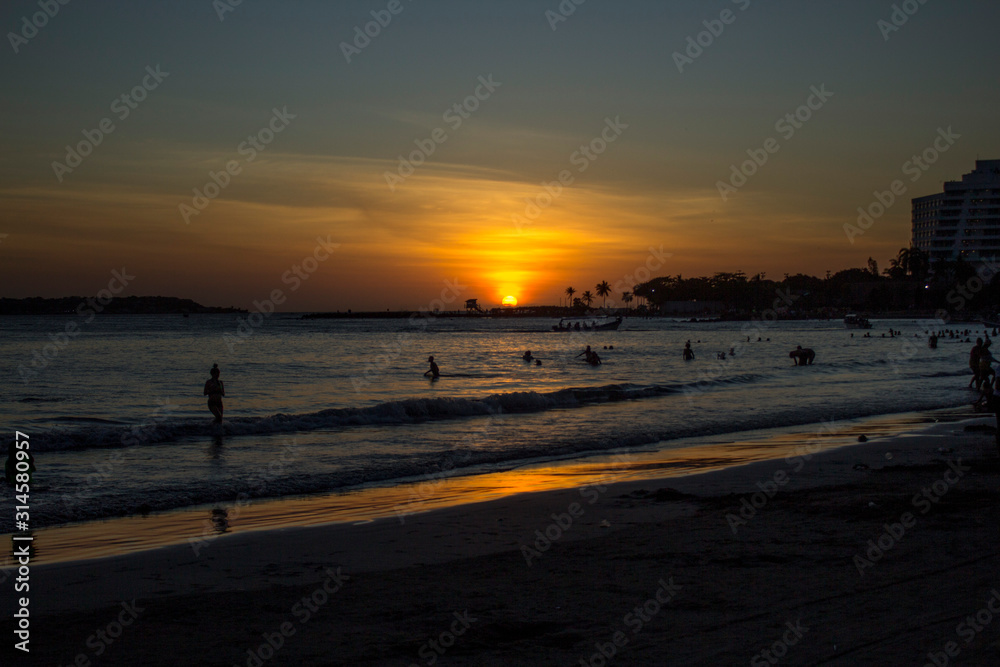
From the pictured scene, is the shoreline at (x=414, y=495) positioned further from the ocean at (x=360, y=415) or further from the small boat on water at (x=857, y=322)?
the small boat on water at (x=857, y=322)

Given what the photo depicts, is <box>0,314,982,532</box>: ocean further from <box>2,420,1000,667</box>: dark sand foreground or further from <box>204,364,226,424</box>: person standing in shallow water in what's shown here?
<box>2,420,1000,667</box>: dark sand foreground

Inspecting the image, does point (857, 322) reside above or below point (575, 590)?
above

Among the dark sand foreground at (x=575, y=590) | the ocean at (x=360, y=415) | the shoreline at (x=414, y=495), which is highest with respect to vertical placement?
the ocean at (x=360, y=415)

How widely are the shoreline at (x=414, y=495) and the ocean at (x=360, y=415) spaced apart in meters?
0.47

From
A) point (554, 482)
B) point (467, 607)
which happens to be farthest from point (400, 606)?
point (554, 482)

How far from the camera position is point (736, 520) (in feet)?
31.2

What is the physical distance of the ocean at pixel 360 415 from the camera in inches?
559

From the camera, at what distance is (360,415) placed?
2441cm

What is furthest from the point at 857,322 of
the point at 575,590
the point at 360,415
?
the point at 575,590

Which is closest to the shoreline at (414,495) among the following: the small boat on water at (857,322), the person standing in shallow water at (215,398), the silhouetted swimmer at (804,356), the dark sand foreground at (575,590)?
the dark sand foreground at (575,590)

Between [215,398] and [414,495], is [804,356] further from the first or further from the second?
[414,495]

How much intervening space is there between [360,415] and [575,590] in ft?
59.9

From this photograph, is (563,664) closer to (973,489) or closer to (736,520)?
(736,520)

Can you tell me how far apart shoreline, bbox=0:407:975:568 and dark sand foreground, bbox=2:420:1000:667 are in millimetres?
647
